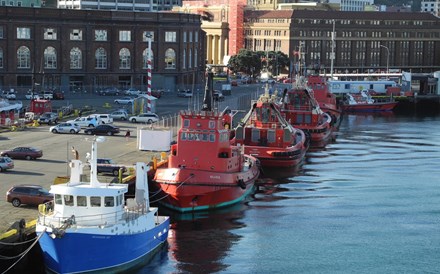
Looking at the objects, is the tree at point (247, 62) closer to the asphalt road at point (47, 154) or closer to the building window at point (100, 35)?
the building window at point (100, 35)

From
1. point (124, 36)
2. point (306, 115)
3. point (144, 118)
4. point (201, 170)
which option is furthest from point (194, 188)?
point (124, 36)

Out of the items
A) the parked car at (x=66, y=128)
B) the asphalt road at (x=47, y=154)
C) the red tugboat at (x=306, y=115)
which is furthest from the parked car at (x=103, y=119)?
the red tugboat at (x=306, y=115)

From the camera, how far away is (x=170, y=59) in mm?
129875

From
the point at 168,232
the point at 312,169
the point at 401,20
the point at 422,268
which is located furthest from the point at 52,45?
the point at 401,20

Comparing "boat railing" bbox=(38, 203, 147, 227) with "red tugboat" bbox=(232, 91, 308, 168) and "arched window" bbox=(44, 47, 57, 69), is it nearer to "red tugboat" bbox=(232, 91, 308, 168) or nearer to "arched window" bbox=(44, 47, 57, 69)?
"red tugboat" bbox=(232, 91, 308, 168)

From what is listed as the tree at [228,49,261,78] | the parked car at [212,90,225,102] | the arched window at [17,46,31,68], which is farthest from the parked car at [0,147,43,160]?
the tree at [228,49,261,78]

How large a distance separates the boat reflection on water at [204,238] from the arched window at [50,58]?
226ft

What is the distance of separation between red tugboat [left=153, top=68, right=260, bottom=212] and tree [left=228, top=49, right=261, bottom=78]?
363 feet

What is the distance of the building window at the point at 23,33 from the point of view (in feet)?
382

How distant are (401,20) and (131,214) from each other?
16356 centimetres

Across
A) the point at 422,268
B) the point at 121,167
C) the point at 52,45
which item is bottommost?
the point at 422,268

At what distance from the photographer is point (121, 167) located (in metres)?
53.8

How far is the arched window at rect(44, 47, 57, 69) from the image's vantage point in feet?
389

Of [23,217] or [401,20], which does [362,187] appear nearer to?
[23,217]
